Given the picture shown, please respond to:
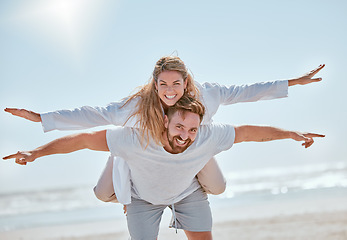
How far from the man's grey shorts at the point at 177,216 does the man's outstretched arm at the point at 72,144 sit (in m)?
0.80

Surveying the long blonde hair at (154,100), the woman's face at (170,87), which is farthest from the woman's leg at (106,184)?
the woman's face at (170,87)

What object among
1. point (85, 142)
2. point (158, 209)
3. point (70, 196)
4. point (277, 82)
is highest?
point (277, 82)

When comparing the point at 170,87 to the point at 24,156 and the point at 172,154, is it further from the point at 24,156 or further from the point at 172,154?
the point at 24,156

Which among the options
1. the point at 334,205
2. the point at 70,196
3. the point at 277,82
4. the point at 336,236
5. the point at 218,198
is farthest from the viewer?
the point at 70,196

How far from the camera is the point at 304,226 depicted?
8.20 m

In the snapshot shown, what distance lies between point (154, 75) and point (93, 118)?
0.69 m

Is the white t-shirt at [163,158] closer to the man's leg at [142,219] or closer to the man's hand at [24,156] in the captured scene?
the man's leg at [142,219]

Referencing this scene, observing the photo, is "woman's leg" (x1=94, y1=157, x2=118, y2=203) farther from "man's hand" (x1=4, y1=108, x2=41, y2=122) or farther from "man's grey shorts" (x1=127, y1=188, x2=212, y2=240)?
"man's hand" (x1=4, y1=108, x2=41, y2=122)

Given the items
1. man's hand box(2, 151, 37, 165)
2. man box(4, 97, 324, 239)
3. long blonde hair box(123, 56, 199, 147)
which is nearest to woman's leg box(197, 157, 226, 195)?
man box(4, 97, 324, 239)

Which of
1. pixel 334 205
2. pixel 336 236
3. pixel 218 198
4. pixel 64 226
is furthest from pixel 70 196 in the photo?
pixel 336 236

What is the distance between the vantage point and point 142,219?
440 centimetres

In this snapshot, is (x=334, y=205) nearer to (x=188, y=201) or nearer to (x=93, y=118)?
(x=188, y=201)

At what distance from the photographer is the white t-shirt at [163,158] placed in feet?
13.0

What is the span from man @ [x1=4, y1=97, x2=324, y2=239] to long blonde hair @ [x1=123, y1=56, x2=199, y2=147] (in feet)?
0.25
